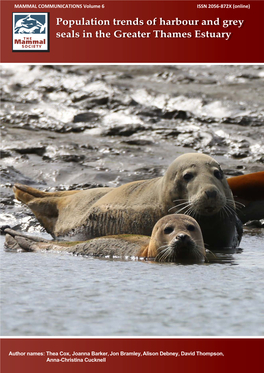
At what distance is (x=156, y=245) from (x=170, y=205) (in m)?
1.55

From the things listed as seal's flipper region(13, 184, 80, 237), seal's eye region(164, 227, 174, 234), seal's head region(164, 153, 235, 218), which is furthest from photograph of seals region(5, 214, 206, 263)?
seal's flipper region(13, 184, 80, 237)

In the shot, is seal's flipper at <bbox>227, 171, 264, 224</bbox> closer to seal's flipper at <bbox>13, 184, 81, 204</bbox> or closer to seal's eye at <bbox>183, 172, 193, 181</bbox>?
seal's eye at <bbox>183, 172, 193, 181</bbox>

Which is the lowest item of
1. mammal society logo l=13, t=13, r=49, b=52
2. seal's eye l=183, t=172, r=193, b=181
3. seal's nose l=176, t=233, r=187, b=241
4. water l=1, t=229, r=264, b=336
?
water l=1, t=229, r=264, b=336

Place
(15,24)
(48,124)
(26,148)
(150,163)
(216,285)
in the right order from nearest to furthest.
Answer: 1. (216,285)
2. (15,24)
3. (150,163)
4. (26,148)
5. (48,124)

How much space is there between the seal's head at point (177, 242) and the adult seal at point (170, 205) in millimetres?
956

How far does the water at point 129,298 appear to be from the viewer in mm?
4730

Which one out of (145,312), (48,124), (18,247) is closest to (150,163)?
(48,124)

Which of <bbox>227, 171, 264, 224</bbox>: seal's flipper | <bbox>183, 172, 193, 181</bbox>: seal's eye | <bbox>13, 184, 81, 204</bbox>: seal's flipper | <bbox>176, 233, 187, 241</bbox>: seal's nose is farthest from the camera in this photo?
<bbox>13, 184, 81, 204</bbox>: seal's flipper

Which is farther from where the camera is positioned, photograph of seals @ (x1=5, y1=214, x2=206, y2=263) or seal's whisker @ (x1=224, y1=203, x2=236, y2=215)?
seal's whisker @ (x1=224, y1=203, x2=236, y2=215)

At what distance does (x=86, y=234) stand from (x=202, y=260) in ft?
10.5

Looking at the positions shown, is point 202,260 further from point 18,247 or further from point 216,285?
point 18,247

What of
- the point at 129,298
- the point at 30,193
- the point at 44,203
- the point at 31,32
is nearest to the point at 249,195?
the point at 44,203

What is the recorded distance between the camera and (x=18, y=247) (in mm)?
8641

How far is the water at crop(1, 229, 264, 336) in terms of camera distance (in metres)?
4.73
